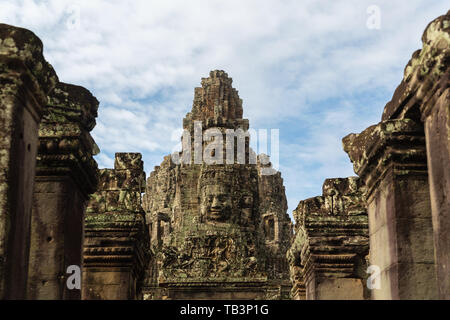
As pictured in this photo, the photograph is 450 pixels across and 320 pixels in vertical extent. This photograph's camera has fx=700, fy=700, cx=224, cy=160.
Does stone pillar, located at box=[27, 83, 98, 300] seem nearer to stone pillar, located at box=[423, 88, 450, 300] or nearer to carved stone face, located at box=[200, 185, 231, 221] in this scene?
stone pillar, located at box=[423, 88, 450, 300]

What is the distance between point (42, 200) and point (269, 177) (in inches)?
2058

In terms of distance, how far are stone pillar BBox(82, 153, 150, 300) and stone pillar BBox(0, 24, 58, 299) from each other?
20.7 ft

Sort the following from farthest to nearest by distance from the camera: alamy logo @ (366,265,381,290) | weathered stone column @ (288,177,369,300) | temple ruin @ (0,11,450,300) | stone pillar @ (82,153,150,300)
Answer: weathered stone column @ (288,177,369,300) < stone pillar @ (82,153,150,300) < alamy logo @ (366,265,381,290) < temple ruin @ (0,11,450,300)

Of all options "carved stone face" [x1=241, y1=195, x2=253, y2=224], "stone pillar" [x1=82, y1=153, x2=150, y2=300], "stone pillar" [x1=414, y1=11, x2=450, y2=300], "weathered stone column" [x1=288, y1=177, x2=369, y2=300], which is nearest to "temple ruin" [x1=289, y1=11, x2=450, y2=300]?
"stone pillar" [x1=414, y1=11, x2=450, y2=300]

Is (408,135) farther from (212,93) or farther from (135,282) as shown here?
(212,93)

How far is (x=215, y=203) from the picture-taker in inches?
1169

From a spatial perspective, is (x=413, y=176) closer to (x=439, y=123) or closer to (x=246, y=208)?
(x=439, y=123)

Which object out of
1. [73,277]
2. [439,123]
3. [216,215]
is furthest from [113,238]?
[216,215]

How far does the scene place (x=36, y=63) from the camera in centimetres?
552

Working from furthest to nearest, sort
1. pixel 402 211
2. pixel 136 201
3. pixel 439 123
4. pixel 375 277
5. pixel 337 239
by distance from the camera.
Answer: pixel 337 239
pixel 136 201
pixel 375 277
pixel 402 211
pixel 439 123

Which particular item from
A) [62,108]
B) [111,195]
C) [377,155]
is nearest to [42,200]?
[62,108]

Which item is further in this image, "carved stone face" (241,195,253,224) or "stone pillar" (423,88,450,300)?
"carved stone face" (241,195,253,224)

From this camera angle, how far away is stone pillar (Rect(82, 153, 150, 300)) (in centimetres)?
1197

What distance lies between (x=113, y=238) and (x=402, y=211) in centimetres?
656
